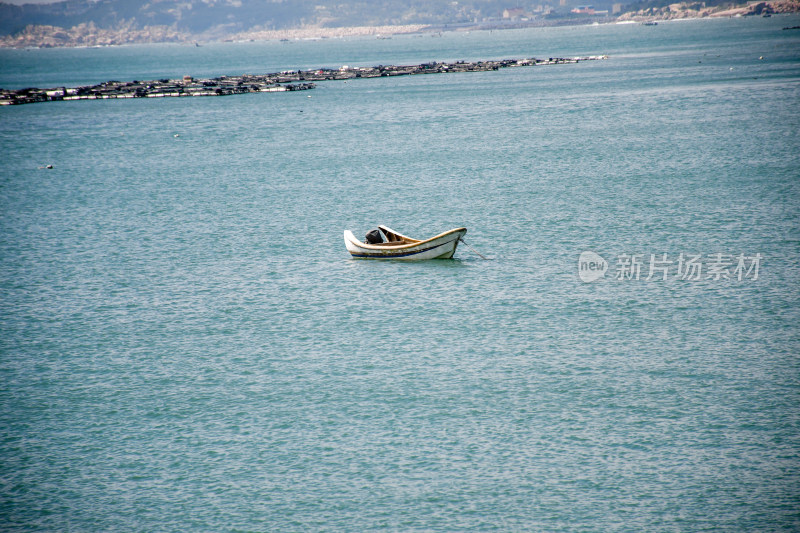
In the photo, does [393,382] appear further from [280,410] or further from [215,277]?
[215,277]

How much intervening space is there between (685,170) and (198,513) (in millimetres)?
38284

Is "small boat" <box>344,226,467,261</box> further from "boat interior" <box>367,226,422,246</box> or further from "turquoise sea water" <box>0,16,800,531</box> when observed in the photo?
"turquoise sea water" <box>0,16,800,531</box>

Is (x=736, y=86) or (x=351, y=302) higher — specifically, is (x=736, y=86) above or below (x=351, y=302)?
above

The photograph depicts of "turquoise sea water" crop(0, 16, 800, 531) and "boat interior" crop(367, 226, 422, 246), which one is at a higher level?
"boat interior" crop(367, 226, 422, 246)

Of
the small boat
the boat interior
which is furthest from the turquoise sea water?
the boat interior

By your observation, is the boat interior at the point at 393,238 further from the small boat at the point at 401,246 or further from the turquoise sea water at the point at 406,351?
the turquoise sea water at the point at 406,351

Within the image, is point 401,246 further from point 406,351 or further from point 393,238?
point 406,351

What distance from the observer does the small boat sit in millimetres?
29562

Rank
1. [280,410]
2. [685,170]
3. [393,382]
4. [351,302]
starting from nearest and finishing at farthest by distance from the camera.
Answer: [280,410], [393,382], [351,302], [685,170]

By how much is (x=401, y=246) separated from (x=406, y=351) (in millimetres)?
8256

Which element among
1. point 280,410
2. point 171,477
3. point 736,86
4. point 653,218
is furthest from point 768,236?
point 736,86

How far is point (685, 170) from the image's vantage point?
45125mm

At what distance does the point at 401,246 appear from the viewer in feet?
99.2

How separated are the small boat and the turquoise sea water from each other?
567mm
